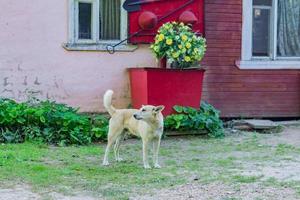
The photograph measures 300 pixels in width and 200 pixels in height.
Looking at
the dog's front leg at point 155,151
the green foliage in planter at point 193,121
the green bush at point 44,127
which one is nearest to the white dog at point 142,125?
the dog's front leg at point 155,151

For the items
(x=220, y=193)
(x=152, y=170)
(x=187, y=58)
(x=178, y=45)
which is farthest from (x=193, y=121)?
(x=220, y=193)

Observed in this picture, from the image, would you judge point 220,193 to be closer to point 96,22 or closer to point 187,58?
point 187,58

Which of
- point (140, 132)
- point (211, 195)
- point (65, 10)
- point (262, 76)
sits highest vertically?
point (65, 10)

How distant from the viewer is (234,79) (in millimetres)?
11031

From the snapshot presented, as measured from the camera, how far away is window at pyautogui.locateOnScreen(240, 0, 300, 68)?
36.2ft

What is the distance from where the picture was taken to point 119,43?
10.4 m

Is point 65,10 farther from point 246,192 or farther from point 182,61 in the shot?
point 246,192

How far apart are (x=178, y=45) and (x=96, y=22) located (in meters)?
1.64

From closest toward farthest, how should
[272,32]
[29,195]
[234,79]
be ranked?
[29,195]
[234,79]
[272,32]

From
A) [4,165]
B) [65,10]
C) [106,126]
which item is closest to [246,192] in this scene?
[4,165]

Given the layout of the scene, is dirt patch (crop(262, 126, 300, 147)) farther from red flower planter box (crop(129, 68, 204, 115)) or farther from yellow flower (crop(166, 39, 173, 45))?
yellow flower (crop(166, 39, 173, 45))

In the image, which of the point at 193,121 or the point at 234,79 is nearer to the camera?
the point at 193,121

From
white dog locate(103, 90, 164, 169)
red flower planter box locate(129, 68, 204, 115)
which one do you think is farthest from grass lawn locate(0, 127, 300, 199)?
red flower planter box locate(129, 68, 204, 115)

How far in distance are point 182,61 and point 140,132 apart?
2.87m
